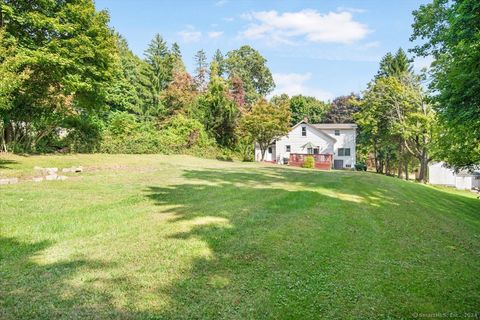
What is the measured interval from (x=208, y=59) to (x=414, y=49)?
52.1 meters

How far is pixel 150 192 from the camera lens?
377 inches

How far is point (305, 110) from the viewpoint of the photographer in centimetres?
6869

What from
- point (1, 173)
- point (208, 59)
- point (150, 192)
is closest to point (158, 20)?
point (1, 173)

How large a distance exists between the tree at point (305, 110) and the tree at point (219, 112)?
34245mm

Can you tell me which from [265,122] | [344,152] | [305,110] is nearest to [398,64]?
[344,152]

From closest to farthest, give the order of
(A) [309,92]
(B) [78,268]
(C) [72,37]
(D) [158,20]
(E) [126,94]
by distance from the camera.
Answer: (B) [78,268], (C) [72,37], (D) [158,20], (E) [126,94], (A) [309,92]

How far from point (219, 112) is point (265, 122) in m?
5.01

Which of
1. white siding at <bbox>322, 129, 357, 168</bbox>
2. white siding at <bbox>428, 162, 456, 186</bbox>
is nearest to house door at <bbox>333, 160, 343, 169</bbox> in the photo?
white siding at <bbox>322, 129, 357, 168</bbox>

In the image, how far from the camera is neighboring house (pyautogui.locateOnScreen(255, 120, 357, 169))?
44.4 m

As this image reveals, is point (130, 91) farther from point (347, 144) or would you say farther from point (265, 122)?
point (347, 144)

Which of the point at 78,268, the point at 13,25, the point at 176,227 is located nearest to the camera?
the point at 78,268

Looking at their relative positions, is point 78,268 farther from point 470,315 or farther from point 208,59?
point 208,59

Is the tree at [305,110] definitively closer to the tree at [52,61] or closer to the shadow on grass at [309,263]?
the tree at [52,61]

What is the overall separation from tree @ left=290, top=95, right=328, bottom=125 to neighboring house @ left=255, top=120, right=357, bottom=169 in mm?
21280
